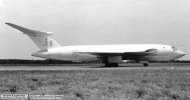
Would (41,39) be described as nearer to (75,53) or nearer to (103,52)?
(75,53)

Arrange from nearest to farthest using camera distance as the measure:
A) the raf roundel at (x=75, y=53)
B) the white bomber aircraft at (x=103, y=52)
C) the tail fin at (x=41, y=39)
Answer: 1. the white bomber aircraft at (x=103, y=52)
2. the raf roundel at (x=75, y=53)
3. the tail fin at (x=41, y=39)

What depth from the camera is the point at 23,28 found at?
47625mm

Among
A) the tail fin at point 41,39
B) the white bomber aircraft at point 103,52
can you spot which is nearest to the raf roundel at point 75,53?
the white bomber aircraft at point 103,52

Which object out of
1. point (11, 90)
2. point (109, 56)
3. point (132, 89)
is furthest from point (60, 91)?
point (109, 56)

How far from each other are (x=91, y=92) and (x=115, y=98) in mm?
1926

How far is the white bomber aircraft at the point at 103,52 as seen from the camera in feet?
154

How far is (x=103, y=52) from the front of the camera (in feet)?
156

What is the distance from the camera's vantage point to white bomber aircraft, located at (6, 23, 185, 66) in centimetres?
4681

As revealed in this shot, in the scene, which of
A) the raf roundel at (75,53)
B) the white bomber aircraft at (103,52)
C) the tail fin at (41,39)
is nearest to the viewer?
Answer: the white bomber aircraft at (103,52)

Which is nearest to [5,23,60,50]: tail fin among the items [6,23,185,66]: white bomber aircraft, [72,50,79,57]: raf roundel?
[6,23,185,66]: white bomber aircraft

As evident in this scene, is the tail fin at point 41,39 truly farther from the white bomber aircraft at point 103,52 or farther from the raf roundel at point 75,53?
the raf roundel at point 75,53

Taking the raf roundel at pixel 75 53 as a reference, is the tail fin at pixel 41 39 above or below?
above

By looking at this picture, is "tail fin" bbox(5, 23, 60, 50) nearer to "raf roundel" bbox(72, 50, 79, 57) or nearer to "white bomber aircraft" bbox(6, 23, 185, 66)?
"white bomber aircraft" bbox(6, 23, 185, 66)

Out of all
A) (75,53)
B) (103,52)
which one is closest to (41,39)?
(75,53)
